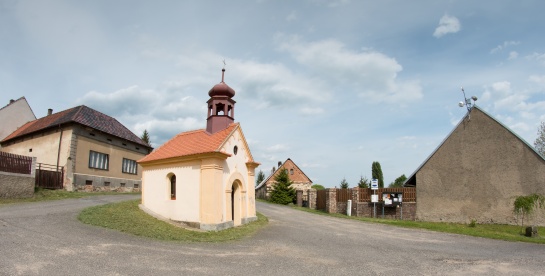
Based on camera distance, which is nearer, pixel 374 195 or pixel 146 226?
pixel 146 226

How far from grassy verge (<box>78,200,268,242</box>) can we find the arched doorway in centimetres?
76

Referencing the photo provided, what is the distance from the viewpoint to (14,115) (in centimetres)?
3047

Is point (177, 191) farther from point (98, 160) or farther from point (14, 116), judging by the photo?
point (14, 116)

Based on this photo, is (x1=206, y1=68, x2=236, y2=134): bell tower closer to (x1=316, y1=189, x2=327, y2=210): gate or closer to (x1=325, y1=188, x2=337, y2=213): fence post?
(x1=325, y1=188, x2=337, y2=213): fence post

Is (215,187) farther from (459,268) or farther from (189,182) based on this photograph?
(459,268)

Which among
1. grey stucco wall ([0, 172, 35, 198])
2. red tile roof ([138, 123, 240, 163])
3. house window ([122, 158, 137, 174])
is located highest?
red tile roof ([138, 123, 240, 163])

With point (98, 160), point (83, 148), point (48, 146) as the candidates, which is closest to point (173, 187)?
point (83, 148)

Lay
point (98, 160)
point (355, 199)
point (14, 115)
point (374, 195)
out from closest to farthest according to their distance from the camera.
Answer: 1. point (374, 195)
2. point (355, 199)
3. point (98, 160)
4. point (14, 115)

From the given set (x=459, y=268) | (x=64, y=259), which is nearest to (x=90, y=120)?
(x=64, y=259)

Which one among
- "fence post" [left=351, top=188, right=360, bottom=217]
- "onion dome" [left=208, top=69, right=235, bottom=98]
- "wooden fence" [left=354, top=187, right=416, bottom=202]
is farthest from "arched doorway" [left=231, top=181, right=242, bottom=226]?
"wooden fence" [left=354, top=187, right=416, bottom=202]

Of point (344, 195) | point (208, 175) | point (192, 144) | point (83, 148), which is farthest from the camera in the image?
point (344, 195)

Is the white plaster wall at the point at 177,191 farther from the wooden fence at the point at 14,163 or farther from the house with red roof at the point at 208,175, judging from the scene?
the wooden fence at the point at 14,163

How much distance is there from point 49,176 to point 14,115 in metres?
13.4

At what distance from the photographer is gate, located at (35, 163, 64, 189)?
21.2 metres
